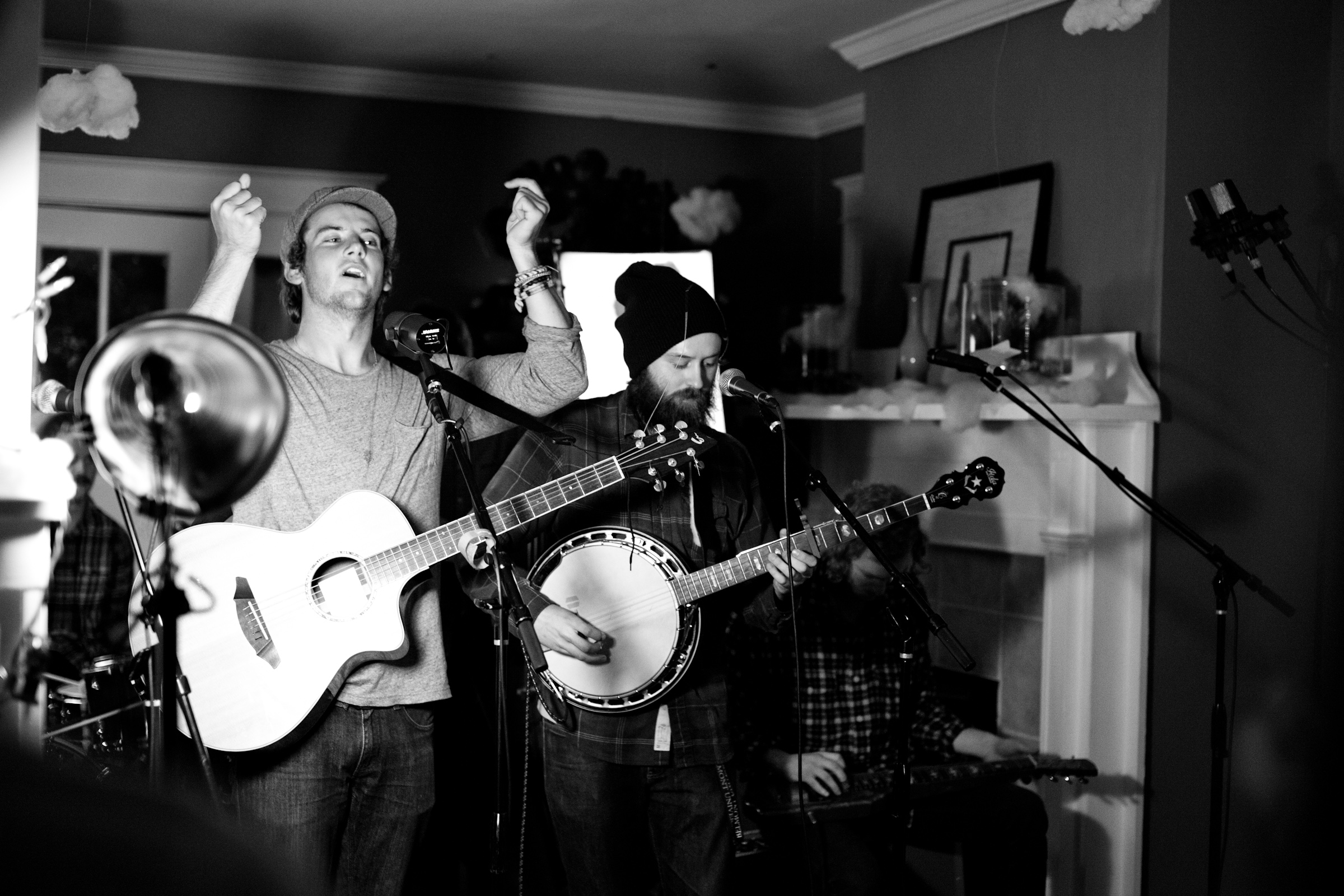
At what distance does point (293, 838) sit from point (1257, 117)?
300cm

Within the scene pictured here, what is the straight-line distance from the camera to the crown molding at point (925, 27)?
11.7 feet

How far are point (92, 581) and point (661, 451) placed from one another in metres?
1.96

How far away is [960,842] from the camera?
2.95 meters

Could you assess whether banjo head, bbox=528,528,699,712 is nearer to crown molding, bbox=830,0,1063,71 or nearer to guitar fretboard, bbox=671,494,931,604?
guitar fretboard, bbox=671,494,931,604


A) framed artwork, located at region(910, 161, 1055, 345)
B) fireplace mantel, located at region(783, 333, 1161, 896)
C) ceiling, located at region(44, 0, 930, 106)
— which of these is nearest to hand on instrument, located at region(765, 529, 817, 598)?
fireplace mantel, located at region(783, 333, 1161, 896)

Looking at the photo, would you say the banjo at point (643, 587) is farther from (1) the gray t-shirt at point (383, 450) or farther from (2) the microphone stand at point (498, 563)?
(1) the gray t-shirt at point (383, 450)

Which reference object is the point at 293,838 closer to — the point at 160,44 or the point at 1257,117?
the point at 1257,117

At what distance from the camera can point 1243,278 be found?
3.23 meters

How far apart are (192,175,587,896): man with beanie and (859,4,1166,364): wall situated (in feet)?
5.84

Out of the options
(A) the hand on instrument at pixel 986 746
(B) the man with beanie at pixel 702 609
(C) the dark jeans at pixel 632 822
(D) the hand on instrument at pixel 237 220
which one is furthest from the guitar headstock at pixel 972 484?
(D) the hand on instrument at pixel 237 220

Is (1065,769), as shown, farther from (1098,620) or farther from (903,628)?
(903,628)

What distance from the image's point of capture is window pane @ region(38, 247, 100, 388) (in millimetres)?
4328

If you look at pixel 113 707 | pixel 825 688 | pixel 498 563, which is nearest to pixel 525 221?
pixel 498 563

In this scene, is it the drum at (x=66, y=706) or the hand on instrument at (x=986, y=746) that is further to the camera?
the hand on instrument at (x=986, y=746)
